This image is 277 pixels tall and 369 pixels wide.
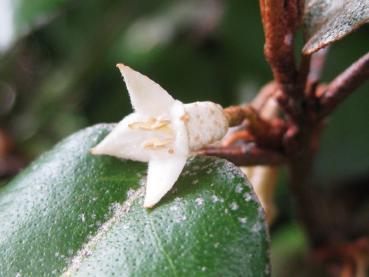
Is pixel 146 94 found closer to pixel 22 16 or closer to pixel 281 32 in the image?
pixel 281 32

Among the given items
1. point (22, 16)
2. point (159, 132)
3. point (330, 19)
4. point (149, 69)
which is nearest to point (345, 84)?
point (330, 19)

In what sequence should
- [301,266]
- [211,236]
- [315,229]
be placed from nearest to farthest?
[211,236] < [315,229] < [301,266]

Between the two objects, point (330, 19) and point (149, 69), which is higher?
point (330, 19)

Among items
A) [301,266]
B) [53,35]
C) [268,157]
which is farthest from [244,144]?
[53,35]

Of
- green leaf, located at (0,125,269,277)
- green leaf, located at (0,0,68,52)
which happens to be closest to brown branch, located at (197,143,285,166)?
green leaf, located at (0,125,269,277)

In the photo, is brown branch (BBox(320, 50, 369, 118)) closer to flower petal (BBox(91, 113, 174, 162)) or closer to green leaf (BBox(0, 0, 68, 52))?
flower petal (BBox(91, 113, 174, 162))

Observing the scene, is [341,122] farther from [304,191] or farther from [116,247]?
[116,247]

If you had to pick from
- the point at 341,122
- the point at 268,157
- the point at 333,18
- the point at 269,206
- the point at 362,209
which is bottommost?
the point at 362,209

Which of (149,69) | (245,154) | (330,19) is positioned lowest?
(149,69)
